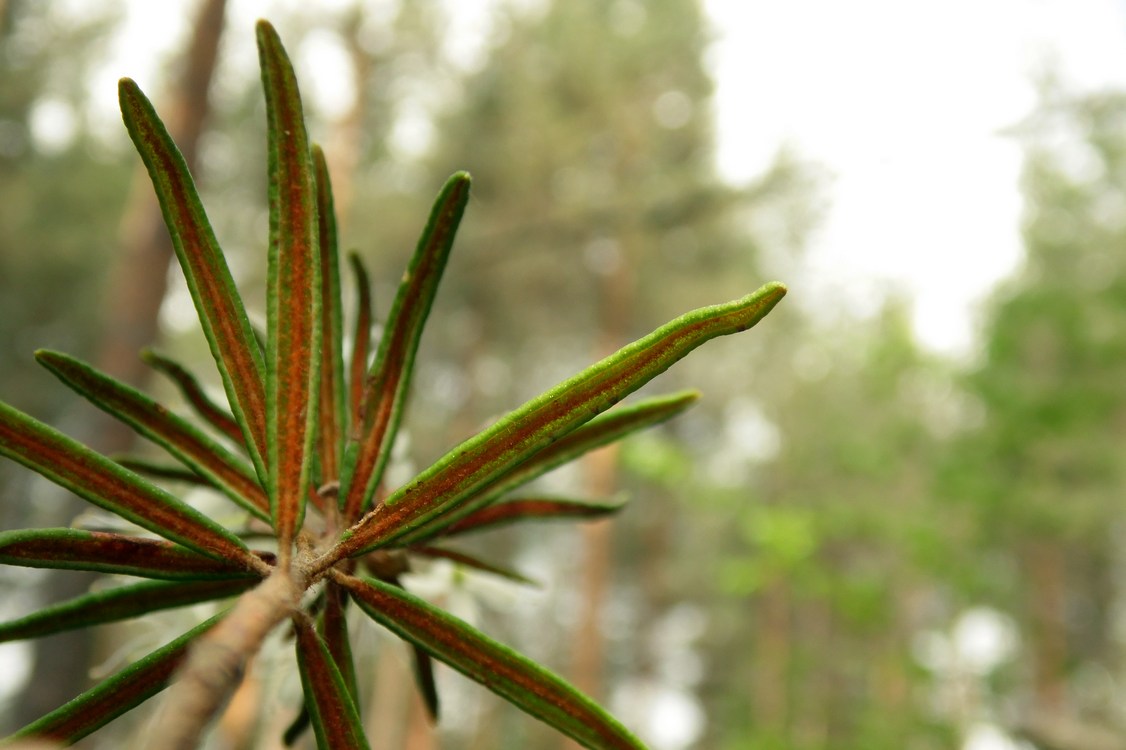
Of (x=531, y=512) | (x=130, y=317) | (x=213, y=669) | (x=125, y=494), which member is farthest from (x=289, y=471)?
(x=130, y=317)

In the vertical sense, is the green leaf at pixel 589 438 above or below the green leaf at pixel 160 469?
above

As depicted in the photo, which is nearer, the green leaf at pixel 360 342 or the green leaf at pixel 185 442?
the green leaf at pixel 185 442

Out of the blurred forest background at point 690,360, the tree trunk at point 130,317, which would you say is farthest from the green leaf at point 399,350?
the blurred forest background at point 690,360

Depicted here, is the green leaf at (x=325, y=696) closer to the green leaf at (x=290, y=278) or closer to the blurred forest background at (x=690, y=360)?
the green leaf at (x=290, y=278)

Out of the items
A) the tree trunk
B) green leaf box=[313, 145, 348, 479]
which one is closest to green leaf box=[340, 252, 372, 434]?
green leaf box=[313, 145, 348, 479]

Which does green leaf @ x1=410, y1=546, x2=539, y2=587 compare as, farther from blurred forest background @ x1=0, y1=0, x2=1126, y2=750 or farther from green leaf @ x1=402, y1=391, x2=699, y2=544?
blurred forest background @ x1=0, y1=0, x2=1126, y2=750

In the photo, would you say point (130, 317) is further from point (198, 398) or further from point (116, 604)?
point (116, 604)

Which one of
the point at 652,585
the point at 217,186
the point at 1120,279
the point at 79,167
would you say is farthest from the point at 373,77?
the point at 652,585
